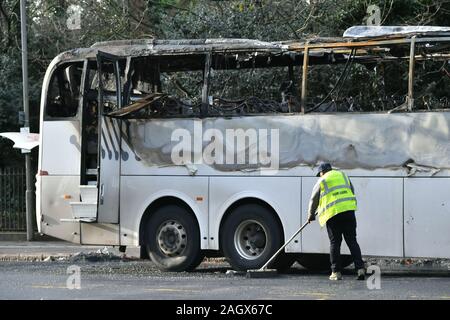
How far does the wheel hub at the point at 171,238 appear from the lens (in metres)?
12.8

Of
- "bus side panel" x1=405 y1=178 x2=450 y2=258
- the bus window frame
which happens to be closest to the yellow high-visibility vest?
"bus side panel" x1=405 y1=178 x2=450 y2=258

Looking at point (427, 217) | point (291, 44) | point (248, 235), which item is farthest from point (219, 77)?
point (427, 217)

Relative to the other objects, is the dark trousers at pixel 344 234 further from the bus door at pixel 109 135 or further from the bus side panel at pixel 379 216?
the bus door at pixel 109 135

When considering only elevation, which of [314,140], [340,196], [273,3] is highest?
[273,3]

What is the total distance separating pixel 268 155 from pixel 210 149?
38.3 inches

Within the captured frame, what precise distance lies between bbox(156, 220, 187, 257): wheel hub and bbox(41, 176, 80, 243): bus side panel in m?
1.48

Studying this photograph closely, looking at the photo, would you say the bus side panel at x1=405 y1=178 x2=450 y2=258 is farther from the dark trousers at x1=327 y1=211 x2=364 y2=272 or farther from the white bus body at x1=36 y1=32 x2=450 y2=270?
the dark trousers at x1=327 y1=211 x2=364 y2=272

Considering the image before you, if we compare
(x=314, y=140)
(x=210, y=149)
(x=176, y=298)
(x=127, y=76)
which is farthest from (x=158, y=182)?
(x=176, y=298)

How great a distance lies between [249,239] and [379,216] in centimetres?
214

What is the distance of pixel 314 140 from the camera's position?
11.9 m

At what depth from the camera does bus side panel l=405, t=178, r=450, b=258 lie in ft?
36.3
